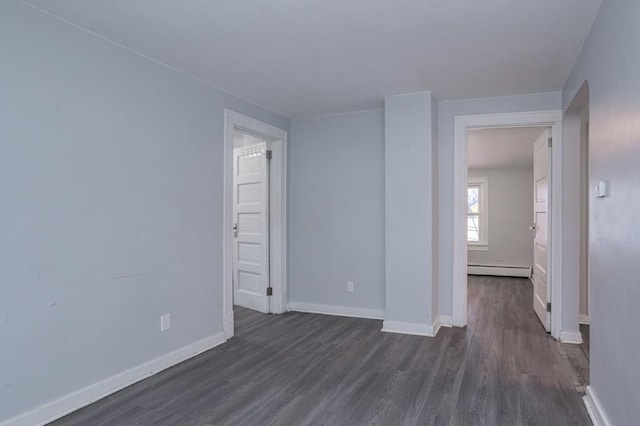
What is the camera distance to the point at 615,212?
194 centimetres

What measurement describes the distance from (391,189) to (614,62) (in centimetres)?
226

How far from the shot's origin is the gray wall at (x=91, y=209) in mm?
2148

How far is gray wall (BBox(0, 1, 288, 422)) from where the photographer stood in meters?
2.15

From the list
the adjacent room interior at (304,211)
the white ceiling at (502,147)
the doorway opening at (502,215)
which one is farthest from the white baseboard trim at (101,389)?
the doorway opening at (502,215)

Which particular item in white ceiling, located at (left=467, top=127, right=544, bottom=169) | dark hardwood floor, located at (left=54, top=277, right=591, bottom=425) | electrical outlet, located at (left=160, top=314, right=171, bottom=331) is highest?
white ceiling, located at (left=467, top=127, right=544, bottom=169)

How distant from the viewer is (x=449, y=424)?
7.37 ft

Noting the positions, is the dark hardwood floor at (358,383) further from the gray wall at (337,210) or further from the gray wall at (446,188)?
the gray wall at (337,210)

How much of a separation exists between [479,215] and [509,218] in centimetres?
58

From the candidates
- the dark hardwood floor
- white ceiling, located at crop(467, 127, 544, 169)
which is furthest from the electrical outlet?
white ceiling, located at crop(467, 127, 544, 169)

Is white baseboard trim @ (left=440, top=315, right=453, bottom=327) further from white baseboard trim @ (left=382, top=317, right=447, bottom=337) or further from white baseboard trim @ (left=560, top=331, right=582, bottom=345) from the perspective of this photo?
white baseboard trim @ (left=560, top=331, right=582, bottom=345)

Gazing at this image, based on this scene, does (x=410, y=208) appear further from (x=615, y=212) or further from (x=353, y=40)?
(x=615, y=212)

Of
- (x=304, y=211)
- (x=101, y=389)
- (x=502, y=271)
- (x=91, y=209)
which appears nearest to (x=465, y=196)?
(x=304, y=211)

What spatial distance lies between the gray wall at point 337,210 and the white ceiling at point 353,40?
36.4 inches

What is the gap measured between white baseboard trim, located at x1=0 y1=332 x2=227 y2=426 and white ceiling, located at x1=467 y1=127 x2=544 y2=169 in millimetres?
3689
